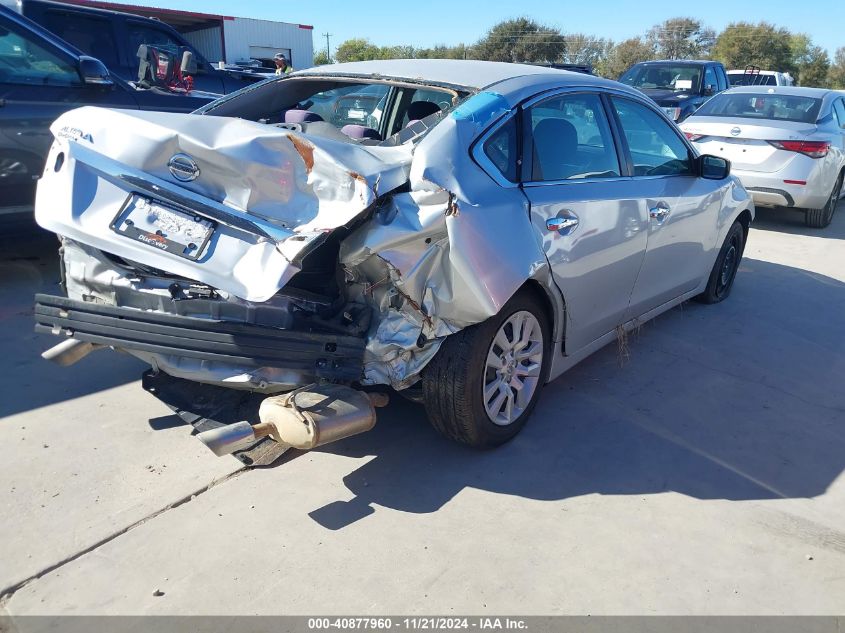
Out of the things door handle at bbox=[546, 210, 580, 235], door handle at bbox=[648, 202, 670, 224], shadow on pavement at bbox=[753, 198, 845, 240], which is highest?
door handle at bbox=[546, 210, 580, 235]

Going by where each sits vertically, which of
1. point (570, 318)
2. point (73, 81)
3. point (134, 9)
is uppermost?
point (134, 9)

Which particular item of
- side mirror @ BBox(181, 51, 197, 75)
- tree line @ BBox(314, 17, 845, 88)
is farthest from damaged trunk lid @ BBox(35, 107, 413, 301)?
tree line @ BBox(314, 17, 845, 88)

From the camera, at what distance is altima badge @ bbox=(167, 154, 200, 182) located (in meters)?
2.77

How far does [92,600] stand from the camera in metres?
2.42

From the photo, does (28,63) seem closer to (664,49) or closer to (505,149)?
(505,149)

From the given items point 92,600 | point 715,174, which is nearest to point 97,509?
point 92,600

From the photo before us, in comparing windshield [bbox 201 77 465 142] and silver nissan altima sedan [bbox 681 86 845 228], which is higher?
windshield [bbox 201 77 465 142]

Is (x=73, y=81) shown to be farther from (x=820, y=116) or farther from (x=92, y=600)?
Result: (x=820, y=116)

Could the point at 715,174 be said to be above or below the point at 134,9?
below

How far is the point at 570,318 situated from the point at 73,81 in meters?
4.57

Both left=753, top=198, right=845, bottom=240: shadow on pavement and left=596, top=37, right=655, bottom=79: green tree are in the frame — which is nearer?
left=753, top=198, right=845, bottom=240: shadow on pavement

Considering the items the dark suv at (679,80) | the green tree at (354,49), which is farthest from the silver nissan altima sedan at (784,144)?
the green tree at (354,49)

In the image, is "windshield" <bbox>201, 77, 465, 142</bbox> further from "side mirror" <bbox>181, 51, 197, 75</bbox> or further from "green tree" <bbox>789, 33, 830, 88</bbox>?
"green tree" <bbox>789, 33, 830, 88</bbox>

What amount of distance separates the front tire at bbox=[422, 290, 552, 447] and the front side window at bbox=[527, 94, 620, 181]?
676mm
